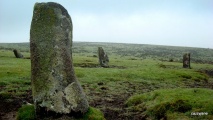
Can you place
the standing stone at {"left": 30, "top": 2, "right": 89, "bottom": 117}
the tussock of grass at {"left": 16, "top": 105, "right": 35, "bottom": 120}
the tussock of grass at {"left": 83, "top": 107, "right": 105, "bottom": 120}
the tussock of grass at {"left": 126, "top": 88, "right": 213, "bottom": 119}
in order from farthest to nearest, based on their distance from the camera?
the tussock of grass at {"left": 126, "top": 88, "right": 213, "bottom": 119}, the tussock of grass at {"left": 16, "top": 105, "right": 35, "bottom": 120}, the tussock of grass at {"left": 83, "top": 107, "right": 105, "bottom": 120}, the standing stone at {"left": 30, "top": 2, "right": 89, "bottom": 117}

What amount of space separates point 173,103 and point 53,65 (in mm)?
7283

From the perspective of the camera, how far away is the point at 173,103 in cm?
1669

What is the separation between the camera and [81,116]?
47.4ft

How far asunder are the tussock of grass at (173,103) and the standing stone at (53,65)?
4.55 meters

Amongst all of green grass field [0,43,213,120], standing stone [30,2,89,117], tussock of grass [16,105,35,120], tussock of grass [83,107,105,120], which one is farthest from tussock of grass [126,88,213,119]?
tussock of grass [16,105,35,120]

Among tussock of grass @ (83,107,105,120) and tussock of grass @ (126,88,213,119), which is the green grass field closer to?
tussock of grass @ (126,88,213,119)

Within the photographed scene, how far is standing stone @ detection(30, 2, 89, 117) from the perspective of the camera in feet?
47.0

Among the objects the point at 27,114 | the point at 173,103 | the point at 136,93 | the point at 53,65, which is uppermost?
the point at 53,65

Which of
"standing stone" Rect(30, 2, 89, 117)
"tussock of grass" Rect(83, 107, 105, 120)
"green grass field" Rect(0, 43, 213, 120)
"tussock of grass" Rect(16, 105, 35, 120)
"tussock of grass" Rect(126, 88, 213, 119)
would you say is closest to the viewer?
"standing stone" Rect(30, 2, 89, 117)

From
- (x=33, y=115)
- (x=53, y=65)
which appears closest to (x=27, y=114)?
(x=33, y=115)

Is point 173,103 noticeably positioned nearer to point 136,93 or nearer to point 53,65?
point 53,65

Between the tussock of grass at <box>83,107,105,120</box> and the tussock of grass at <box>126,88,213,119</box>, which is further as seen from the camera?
the tussock of grass at <box>126,88,213,119</box>

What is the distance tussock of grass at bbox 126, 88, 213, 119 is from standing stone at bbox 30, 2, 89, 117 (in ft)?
14.9

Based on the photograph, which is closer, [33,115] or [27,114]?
[33,115]
